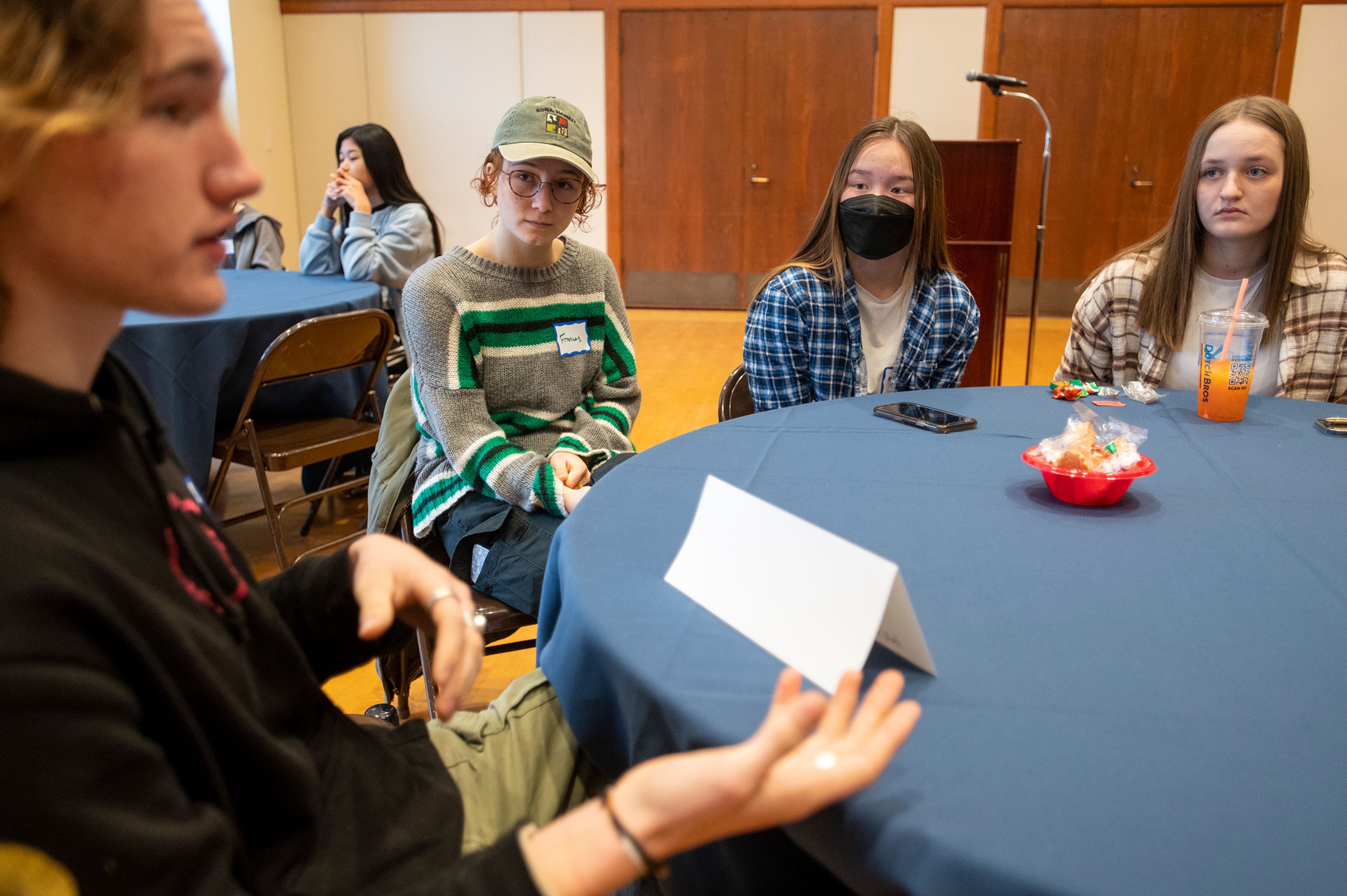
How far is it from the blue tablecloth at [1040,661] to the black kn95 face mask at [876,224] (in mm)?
692

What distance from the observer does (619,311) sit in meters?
1.88

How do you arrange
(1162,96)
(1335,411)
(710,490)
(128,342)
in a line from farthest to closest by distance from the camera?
(1162,96)
(128,342)
(1335,411)
(710,490)

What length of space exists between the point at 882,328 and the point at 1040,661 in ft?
4.46

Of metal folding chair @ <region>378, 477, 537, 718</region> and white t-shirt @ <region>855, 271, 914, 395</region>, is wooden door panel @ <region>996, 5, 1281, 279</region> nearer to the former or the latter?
white t-shirt @ <region>855, 271, 914, 395</region>

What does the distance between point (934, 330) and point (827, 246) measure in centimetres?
29

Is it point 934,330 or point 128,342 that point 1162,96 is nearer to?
point 934,330

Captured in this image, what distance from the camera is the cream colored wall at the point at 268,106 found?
699cm

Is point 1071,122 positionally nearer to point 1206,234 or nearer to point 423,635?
point 1206,234

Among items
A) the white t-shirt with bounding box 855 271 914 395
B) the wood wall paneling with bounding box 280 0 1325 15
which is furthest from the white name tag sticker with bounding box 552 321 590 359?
the wood wall paneling with bounding box 280 0 1325 15

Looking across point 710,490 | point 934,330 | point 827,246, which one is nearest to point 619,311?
point 827,246

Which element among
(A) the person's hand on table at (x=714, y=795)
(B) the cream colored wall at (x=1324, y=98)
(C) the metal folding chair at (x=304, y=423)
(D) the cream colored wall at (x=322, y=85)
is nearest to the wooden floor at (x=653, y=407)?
(C) the metal folding chair at (x=304, y=423)

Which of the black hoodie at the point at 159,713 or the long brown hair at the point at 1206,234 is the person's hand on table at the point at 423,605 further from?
the long brown hair at the point at 1206,234

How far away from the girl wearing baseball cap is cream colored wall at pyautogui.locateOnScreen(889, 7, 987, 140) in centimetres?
597

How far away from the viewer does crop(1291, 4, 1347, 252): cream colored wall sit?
6816 mm
